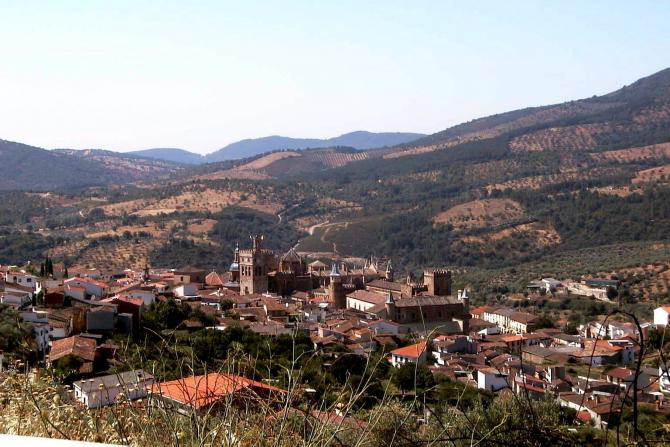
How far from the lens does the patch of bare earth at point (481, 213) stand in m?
91.7

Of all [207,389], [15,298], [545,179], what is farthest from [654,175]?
[207,389]

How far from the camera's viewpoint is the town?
2111 centimetres

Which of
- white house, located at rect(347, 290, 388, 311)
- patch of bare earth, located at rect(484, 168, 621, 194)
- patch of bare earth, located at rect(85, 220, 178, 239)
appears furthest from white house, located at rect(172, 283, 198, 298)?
patch of bare earth, located at rect(484, 168, 621, 194)

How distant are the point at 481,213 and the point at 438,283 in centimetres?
5462

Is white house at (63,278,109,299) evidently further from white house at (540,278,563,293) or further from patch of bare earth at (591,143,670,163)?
patch of bare earth at (591,143,670,163)

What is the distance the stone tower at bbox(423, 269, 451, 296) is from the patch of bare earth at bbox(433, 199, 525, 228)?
1878 inches

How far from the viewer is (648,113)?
539 ft

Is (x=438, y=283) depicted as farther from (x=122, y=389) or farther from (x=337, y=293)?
(x=122, y=389)

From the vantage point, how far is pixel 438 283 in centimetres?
4212

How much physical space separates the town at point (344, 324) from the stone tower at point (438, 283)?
0.06 m

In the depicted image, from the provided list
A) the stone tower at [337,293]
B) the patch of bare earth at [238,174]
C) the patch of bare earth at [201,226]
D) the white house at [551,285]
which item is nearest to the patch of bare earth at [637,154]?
the patch of bare earth at [238,174]

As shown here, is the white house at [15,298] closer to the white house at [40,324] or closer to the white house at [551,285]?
the white house at [40,324]

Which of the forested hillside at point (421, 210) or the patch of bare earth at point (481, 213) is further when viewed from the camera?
the patch of bare earth at point (481, 213)

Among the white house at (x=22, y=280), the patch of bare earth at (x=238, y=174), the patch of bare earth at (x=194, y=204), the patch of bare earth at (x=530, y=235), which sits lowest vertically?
the patch of bare earth at (x=530, y=235)
